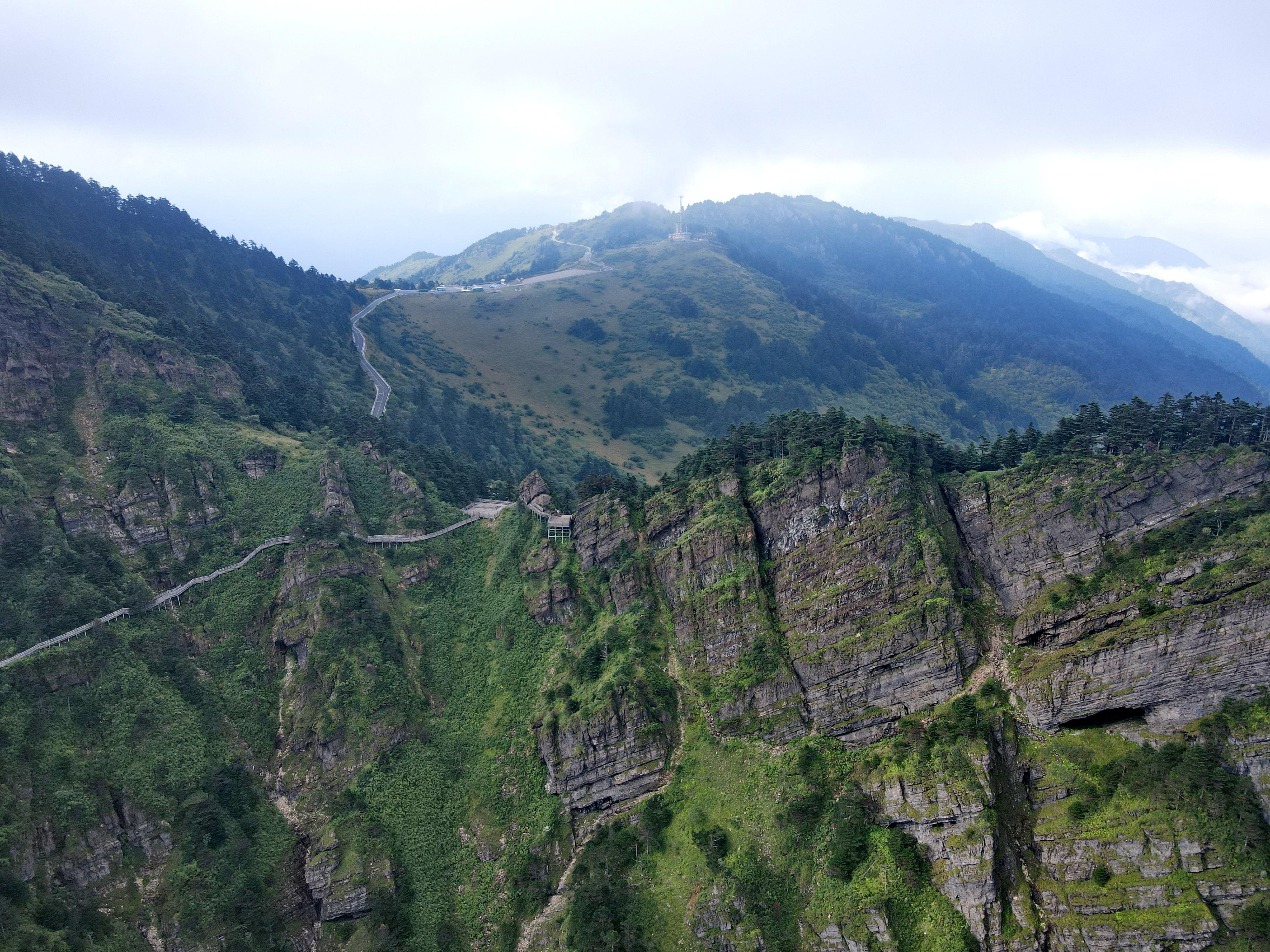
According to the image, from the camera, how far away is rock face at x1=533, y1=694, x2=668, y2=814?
6450 centimetres

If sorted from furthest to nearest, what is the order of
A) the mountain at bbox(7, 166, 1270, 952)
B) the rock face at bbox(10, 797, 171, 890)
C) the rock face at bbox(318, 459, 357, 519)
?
the rock face at bbox(318, 459, 357, 519) → the rock face at bbox(10, 797, 171, 890) → the mountain at bbox(7, 166, 1270, 952)

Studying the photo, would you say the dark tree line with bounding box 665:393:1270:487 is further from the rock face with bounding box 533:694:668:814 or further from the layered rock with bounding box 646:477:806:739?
the rock face with bounding box 533:694:668:814

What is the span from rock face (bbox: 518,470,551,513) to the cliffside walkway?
2.46 meters

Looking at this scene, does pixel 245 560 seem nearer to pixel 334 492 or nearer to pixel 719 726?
pixel 334 492

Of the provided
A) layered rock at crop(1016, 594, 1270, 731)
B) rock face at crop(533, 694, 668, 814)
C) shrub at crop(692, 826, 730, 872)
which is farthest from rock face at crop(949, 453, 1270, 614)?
rock face at crop(533, 694, 668, 814)

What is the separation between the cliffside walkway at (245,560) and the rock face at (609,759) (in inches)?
1465

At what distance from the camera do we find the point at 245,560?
86.5m

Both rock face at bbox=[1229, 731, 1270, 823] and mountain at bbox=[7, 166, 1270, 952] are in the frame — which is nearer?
rock face at bbox=[1229, 731, 1270, 823]

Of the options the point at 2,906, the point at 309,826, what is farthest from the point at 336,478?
the point at 2,906

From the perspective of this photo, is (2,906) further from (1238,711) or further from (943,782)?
(1238,711)

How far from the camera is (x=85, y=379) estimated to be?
96.8 metres

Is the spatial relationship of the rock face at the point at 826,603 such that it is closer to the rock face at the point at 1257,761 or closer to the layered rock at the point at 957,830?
the layered rock at the point at 957,830

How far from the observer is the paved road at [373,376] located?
147 meters

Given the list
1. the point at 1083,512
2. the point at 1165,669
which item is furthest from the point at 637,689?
the point at 1083,512
